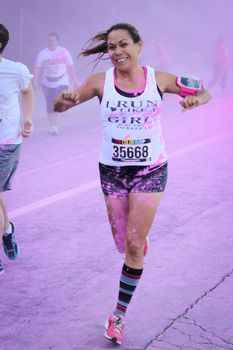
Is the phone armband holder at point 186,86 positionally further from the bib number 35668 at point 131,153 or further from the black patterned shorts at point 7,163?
the black patterned shorts at point 7,163

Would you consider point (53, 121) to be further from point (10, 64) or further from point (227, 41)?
point (227, 41)

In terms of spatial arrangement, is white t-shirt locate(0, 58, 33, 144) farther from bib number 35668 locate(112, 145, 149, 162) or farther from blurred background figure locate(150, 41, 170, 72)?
blurred background figure locate(150, 41, 170, 72)

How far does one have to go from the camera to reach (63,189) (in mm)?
8562

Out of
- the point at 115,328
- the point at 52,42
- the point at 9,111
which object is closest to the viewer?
the point at 115,328

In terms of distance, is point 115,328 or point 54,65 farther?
point 54,65

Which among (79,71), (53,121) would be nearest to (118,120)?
(53,121)

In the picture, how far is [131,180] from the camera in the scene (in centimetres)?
451

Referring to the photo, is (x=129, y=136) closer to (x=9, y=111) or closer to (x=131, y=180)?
(x=131, y=180)

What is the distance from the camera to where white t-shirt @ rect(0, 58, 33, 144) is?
5570 mm

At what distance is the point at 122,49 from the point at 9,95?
1.49m

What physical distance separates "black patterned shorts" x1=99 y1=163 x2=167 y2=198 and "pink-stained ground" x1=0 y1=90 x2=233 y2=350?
34.7 inches

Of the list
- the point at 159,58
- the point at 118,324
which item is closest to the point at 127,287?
the point at 118,324

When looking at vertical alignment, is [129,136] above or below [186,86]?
below

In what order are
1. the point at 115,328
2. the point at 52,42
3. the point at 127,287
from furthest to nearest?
the point at 52,42, the point at 127,287, the point at 115,328
